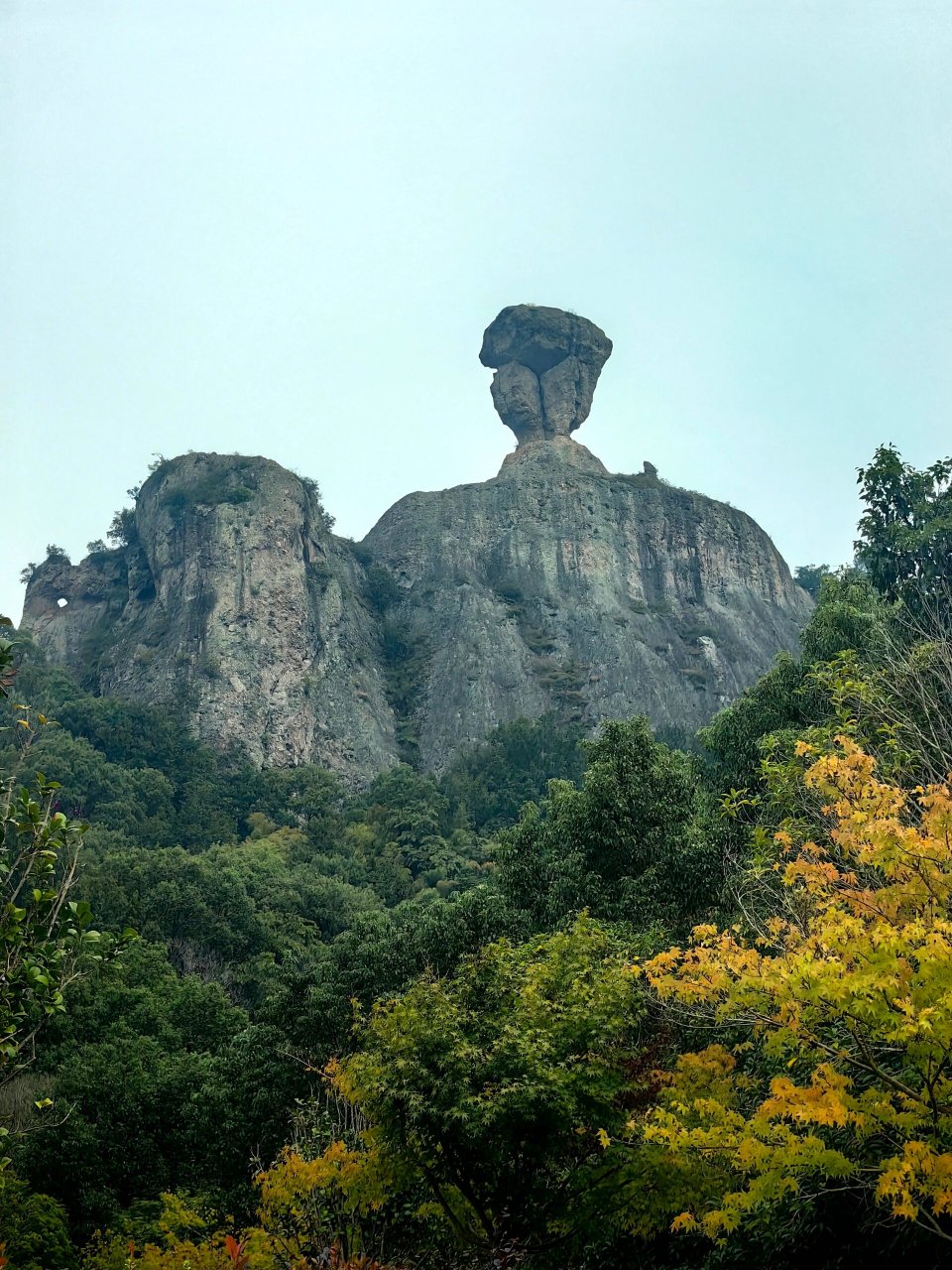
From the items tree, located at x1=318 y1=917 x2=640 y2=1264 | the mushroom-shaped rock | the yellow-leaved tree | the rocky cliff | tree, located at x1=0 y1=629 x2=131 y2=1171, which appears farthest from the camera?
the mushroom-shaped rock

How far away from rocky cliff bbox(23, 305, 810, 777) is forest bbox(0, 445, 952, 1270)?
36.6m

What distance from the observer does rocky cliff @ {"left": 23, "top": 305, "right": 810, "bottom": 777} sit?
7219 centimetres

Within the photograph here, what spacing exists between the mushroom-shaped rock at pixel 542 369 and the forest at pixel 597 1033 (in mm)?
72424

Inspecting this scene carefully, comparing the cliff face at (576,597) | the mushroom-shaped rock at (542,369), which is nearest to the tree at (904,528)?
the cliff face at (576,597)

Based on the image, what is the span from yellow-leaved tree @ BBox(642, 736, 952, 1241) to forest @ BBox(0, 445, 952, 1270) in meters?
0.04

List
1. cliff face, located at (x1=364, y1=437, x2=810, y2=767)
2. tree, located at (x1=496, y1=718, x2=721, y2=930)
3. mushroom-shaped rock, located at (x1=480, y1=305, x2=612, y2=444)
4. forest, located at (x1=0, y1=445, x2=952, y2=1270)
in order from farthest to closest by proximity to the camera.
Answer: mushroom-shaped rock, located at (x1=480, y1=305, x2=612, y2=444) → cliff face, located at (x1=364, y1=437, x2=810, y2=767) → tree, located at (x1=496, y1=718, x2=721, y2=930) → forest, located at (x1=0, y1=445, x2=952, y2=1270)

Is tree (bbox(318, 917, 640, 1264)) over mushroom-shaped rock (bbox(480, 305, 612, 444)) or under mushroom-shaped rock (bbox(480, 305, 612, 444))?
under

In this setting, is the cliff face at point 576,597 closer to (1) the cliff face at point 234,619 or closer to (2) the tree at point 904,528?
(1) the cliff face at point 234,619

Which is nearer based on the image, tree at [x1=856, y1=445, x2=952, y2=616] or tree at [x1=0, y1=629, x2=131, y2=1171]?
tree at [x1=0, y1=629, x2=131, y2=1171]

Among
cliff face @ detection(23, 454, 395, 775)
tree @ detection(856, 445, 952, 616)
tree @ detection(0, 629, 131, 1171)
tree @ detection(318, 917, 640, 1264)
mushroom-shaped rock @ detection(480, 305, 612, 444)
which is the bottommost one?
tree @ detection(318, 917, 640, 1264)

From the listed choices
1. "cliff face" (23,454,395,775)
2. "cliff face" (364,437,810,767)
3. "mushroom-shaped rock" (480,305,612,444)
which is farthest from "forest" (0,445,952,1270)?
"mushroom-shaped rock" (480,305,612,444)

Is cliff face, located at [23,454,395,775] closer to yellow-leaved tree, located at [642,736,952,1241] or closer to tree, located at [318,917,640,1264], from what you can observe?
tree, located at [318,917,640,1264]

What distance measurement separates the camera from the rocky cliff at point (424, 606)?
72.2 meters

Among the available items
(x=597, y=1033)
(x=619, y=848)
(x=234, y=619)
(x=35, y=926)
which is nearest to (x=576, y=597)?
(x=234, y=619)
